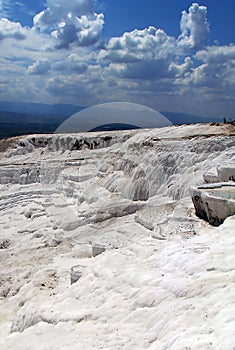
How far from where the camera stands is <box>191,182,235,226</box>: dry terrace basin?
10.8m

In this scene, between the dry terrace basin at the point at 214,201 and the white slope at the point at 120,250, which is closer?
the white slope at the point at 120,250

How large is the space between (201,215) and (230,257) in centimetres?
432

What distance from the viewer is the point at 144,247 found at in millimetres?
10430

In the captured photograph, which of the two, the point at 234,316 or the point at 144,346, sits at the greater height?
the point at 234,316

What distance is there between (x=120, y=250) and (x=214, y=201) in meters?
2.92

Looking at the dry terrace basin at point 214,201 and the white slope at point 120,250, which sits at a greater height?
the dry terrace basin at point 214,201

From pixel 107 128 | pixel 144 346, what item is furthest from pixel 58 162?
pixel 144 346

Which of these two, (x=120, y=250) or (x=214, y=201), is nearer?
(x=120, y=250)

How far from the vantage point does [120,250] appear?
36.2ft

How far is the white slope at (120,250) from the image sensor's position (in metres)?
6.76

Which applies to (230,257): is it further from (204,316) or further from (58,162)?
(58,162)

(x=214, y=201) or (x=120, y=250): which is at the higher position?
(x=214, y=201)

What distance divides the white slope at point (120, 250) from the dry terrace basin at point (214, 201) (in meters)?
0.36

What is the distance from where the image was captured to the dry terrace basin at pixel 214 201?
10.8 metres
